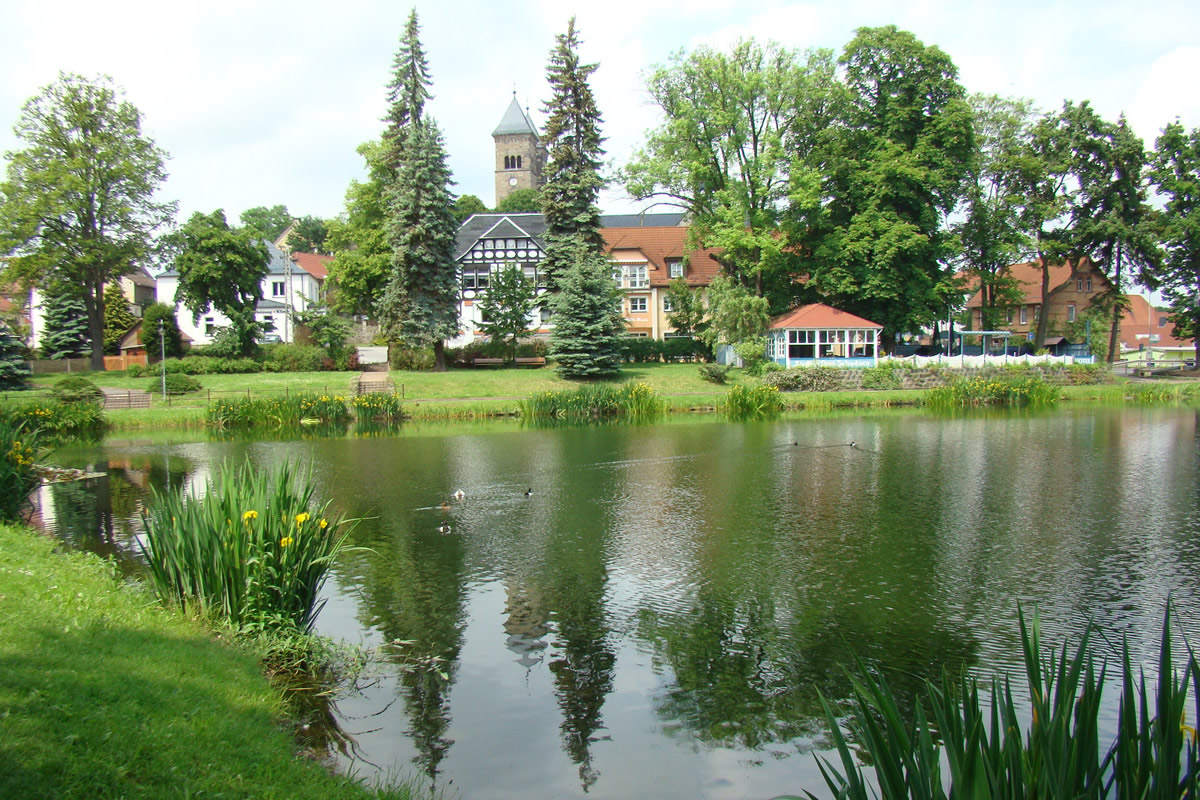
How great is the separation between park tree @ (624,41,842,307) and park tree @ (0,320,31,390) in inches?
1240

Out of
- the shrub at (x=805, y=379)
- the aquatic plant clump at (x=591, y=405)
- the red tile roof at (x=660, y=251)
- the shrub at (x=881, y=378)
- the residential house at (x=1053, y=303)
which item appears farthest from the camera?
the residential house at (x=1053, y=303)

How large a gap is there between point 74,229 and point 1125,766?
2109 inches

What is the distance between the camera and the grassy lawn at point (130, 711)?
4.46 m

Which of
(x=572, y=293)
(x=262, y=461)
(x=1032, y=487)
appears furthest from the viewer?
(x=572, y=293)

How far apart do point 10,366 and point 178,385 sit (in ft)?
24.5

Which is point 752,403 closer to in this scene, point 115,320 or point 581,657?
point 581,657

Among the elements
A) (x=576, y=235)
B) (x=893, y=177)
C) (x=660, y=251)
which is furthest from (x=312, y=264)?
(x=893, y=177)

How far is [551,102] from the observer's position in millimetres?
45312

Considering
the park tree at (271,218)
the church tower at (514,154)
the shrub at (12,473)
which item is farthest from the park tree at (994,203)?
the park tree at (271,218)

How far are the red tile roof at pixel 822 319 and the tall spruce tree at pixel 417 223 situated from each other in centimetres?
1900

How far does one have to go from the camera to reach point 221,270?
147 feet

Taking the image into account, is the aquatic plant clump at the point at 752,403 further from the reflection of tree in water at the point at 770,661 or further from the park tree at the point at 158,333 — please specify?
the park tree at the point at 158,333

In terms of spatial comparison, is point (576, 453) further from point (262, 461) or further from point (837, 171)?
point (837, 171)

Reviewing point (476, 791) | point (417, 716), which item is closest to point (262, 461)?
point (417, 716)
